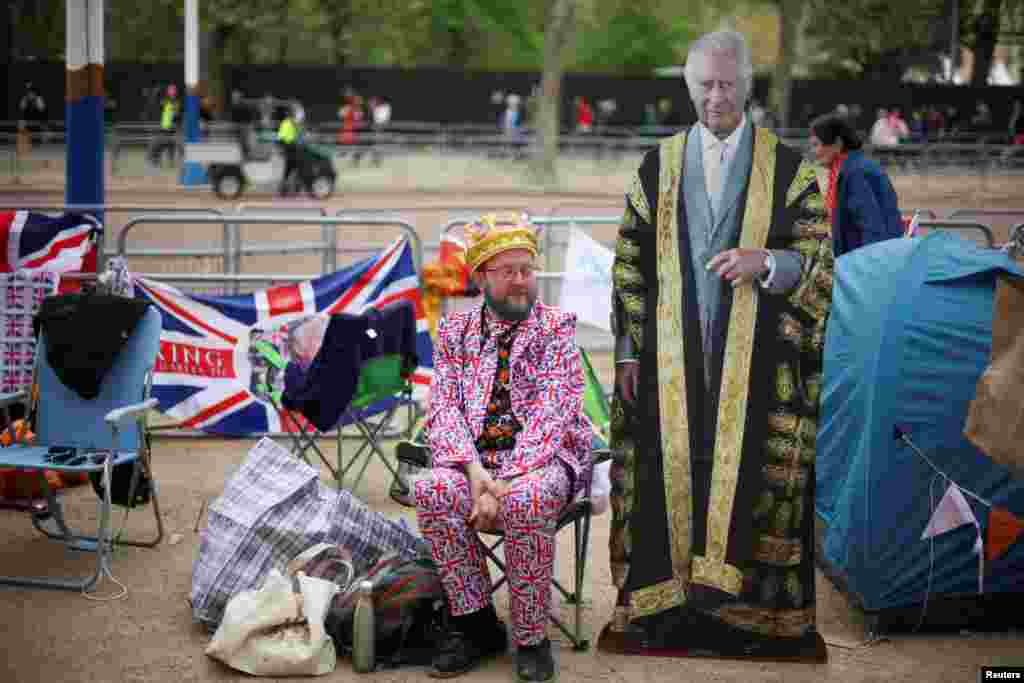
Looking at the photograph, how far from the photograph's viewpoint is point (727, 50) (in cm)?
489

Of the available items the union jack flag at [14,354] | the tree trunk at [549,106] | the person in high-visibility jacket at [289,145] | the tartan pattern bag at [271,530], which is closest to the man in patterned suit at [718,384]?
the tartan pattern bag at [271,530]

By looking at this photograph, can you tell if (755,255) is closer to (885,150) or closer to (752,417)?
(752,417)

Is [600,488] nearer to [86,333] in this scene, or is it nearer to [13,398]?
[86,333]

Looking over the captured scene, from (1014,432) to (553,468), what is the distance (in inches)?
66.0

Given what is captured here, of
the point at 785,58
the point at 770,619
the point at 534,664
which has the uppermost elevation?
the point at 785,58

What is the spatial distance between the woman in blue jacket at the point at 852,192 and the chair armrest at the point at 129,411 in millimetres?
3778

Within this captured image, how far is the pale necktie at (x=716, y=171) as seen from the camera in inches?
195

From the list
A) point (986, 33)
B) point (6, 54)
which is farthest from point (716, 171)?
point (6, 54)

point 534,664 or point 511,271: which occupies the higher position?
point 511,271

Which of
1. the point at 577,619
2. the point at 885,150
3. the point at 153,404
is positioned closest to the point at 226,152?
the point at 885,150

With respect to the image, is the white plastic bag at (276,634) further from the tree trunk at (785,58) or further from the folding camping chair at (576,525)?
the tree trunk at (785,58)

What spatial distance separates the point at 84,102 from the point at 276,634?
6.03 meters

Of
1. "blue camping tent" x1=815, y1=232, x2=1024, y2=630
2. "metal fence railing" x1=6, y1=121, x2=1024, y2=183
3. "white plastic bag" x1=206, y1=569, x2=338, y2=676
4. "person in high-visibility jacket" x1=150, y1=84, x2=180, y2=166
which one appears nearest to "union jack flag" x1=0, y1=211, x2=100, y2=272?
"white plastic bag" x1=206, y1=569, x2=338, y2=676

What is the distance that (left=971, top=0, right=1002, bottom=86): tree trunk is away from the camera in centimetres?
1220
